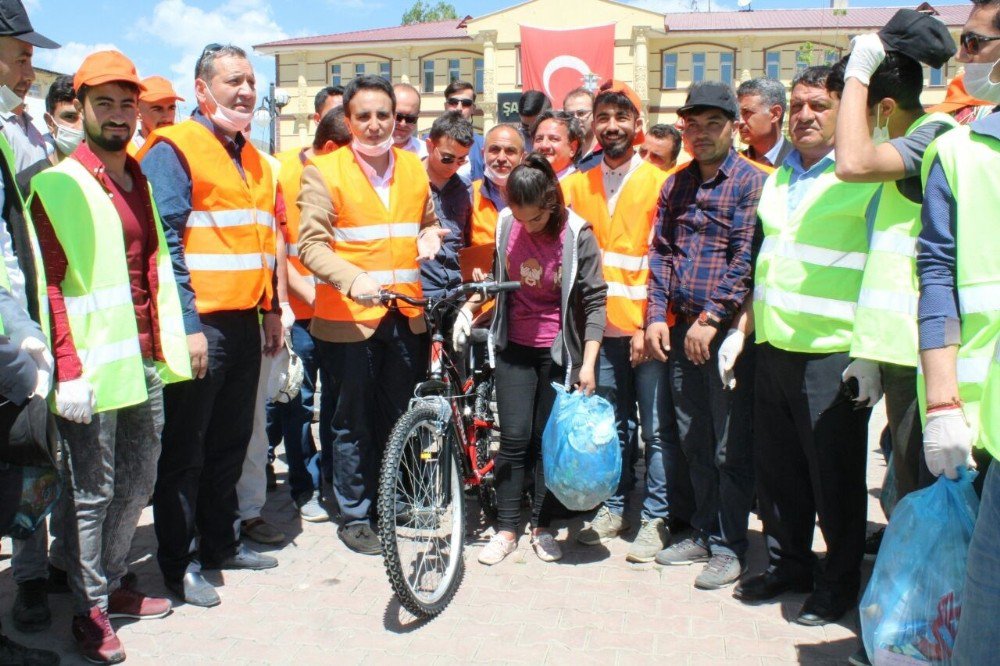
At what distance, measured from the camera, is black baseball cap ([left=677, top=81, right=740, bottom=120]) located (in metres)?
4.04

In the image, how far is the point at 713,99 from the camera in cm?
406

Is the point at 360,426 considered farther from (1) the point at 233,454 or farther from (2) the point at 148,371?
(2) the point at 148,371

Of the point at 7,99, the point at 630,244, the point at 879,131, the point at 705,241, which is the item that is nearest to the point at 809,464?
the point at 705,241

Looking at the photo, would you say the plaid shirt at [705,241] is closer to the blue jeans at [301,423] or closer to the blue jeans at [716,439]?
the blue jeans at [716,439]

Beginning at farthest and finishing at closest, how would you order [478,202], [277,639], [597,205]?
[478,202], [597,205], [277,639]

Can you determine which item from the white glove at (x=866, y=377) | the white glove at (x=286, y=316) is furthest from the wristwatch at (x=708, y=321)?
the white glove at (x=286, y=316)

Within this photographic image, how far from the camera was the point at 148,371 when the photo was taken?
11.8ft

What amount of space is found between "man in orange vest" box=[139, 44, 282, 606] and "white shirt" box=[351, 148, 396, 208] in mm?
477

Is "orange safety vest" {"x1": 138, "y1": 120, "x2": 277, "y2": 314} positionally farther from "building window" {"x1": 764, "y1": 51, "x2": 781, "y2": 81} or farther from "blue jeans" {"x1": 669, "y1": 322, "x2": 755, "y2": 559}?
"building window" {"x1": 764, "y1": 51, "x2": 781, "y2": 81}

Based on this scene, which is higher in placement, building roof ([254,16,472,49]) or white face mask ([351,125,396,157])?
building roof ([254,16,472,49])

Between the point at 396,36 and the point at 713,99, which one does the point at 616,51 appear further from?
the point at 713,99

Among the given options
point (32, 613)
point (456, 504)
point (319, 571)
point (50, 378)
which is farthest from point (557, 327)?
point (32, 613)

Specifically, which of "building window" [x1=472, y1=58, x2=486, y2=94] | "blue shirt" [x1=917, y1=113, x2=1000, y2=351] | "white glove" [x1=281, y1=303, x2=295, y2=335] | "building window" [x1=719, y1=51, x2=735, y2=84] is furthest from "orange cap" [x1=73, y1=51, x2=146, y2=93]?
"building window" [x1=472, y1=58, x2=486, y2=94]

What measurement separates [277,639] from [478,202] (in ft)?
9.21
